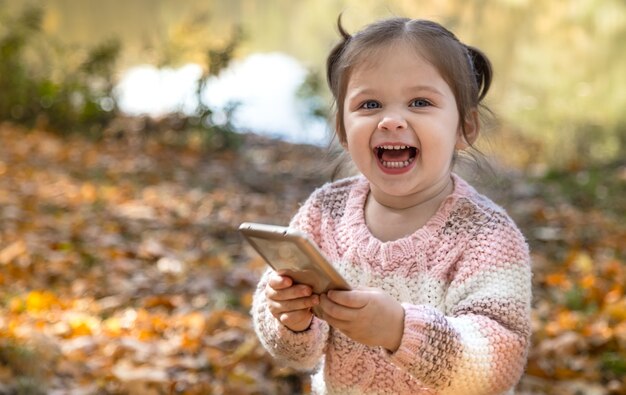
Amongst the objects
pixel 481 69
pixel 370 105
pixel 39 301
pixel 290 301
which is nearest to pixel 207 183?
pixel 39 301

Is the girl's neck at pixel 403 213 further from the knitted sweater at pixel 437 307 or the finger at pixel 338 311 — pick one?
the finger at pixel 338 311

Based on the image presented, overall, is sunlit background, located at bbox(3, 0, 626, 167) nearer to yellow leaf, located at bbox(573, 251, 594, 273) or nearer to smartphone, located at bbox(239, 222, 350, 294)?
yellow leaf, located at bbox(573, 251, 594, 273)

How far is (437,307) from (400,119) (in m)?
0.41

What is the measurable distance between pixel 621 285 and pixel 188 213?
2.76 m

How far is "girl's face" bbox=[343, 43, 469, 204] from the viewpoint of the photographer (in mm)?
1851

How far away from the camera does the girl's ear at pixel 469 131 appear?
201cm

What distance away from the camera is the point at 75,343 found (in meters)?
3.48

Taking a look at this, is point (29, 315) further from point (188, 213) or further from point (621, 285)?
point (621, 285)

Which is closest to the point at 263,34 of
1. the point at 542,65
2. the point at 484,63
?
the point at 542,65

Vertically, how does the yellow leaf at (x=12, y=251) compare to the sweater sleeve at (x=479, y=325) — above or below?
below

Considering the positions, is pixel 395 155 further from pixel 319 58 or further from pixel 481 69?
pixel 319 58

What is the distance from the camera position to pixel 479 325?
69.7 inches

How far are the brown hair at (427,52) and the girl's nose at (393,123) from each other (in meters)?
0.15

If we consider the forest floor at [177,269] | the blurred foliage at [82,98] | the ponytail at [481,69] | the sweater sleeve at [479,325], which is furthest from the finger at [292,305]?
the blurred foliage at [82,98]
